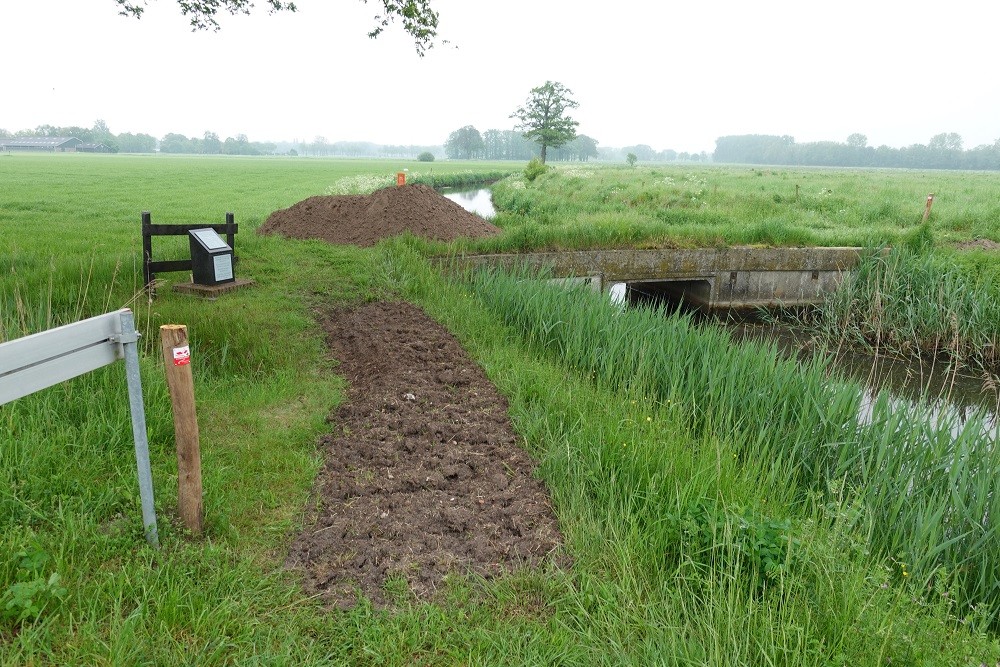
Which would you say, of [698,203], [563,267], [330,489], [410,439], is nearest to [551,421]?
[410,439]

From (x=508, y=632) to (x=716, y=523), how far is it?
3.59 ft

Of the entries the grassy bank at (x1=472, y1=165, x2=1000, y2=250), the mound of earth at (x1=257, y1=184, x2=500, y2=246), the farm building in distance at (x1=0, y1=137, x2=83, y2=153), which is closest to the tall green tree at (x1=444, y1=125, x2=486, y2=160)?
the farm building in distance at (x1=0, y1=137, x2=83, y2=153)

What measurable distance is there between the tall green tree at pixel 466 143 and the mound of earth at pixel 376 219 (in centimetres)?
13419

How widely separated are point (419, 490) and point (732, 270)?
35.0 feet

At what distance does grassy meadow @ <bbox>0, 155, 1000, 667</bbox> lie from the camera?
2467 millimetres

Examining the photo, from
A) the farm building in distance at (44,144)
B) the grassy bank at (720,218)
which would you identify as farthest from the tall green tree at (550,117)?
the farm building in distance at (44,144)

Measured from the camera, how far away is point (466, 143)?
141125 mm

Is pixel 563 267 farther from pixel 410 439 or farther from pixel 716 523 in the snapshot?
pixel 716 523

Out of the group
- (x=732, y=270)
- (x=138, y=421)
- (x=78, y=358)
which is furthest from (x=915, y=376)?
(x=78, y=358)

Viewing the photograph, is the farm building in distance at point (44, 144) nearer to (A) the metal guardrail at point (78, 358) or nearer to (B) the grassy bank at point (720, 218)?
(B) the grassy bank at point (720, 218)

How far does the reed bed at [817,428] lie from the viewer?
338 centimetres

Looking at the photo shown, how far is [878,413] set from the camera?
4.62 metres

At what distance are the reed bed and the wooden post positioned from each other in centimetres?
309

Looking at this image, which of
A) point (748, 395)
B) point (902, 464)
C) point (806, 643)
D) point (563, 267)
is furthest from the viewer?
point (563, 267)
